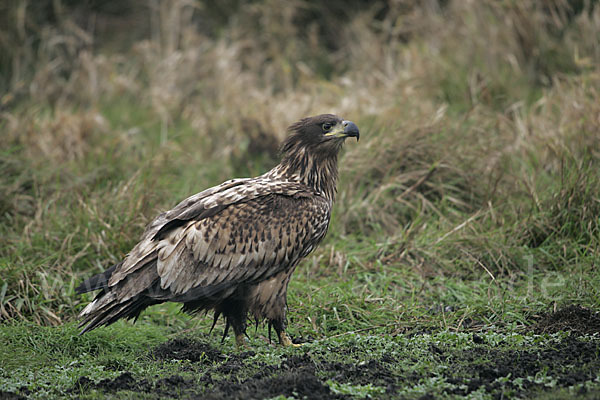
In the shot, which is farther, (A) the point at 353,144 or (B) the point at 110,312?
(A) the point at 353,144

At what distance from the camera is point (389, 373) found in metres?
3.94

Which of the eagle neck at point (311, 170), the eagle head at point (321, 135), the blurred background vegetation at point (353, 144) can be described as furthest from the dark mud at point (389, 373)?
the eagle head at point (321, 135)

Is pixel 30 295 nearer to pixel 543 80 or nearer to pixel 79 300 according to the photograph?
pixel 79 300

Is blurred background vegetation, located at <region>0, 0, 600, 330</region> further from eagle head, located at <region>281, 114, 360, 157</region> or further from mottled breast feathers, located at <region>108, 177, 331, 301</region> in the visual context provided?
eagle head, located at <region>281, 114, 360, 157</region>

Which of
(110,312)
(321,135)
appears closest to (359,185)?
(321,135)

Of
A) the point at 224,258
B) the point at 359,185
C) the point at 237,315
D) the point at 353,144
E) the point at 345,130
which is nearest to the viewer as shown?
the point at 224,258

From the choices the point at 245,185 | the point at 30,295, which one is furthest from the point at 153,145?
the point at 245,185

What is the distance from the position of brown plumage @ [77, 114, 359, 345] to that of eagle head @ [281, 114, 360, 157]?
0.42 m

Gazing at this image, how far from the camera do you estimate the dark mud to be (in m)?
3.60

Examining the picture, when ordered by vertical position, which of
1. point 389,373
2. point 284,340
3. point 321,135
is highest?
point 321,135

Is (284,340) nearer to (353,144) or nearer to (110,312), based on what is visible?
(110,312)

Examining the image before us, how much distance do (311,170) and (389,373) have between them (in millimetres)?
1855

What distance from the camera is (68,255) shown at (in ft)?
20.0

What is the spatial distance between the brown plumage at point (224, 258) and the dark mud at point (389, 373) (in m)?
0.40
